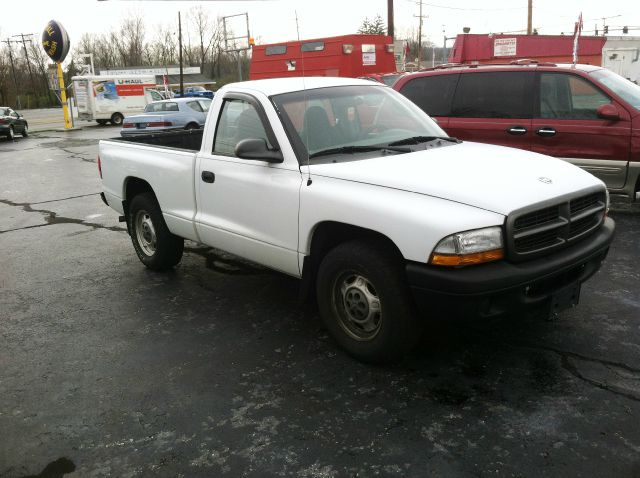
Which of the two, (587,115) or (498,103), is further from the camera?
(498,103)

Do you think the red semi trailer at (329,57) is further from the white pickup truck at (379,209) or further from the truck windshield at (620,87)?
the white pickup truck at (379,209)

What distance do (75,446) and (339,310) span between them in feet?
5.68

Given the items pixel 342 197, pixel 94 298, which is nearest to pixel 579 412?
pixel 342 197

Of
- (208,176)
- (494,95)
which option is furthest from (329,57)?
(208,176)

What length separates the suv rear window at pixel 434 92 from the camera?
7.81 metres

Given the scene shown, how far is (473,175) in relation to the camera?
347cm

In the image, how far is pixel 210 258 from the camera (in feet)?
20.7

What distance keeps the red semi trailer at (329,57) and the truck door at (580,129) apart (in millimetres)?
10201

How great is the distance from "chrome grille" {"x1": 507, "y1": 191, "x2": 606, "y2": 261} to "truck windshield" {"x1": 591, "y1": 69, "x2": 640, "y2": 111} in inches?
148

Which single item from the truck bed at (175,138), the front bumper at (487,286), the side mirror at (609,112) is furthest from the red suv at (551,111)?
the front bumper at (487,286)

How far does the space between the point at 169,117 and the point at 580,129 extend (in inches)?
658

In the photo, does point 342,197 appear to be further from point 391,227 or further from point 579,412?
point 579,412

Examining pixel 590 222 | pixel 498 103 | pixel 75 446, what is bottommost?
pixel 75 446

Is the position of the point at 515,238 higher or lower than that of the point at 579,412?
higher
